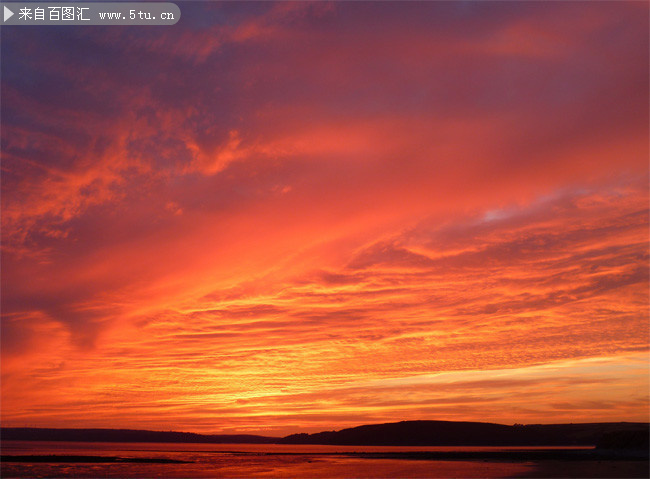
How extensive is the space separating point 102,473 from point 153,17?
165 ft

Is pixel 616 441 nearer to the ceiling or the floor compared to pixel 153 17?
nearer to the floor

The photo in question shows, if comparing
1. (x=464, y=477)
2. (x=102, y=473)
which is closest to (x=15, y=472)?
(x=102, y=473)

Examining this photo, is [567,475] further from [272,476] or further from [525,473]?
[272,476]

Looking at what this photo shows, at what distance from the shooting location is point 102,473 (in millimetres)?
60531

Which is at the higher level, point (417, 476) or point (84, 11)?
point (84, 11)

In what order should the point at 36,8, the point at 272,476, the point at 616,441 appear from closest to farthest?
1. the point at 36,8
2. the point at 272,476
3. the point at 616,441

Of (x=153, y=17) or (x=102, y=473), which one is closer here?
(x=153, y=17)

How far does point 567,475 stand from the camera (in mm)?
54875

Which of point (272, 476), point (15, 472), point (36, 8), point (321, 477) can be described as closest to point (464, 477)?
point (321, 477)

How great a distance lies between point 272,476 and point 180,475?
10.3 m

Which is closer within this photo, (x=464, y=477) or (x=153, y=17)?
(x=153, y=17)

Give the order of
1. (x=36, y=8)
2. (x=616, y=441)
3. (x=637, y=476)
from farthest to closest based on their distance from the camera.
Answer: (x=616, y=441) → (x=637, y=476) → (x=36, y=8)

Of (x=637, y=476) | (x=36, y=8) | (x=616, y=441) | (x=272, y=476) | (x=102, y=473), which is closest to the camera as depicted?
(x=36, y=8)

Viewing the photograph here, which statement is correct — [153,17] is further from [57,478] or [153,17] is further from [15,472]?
[15,472]
